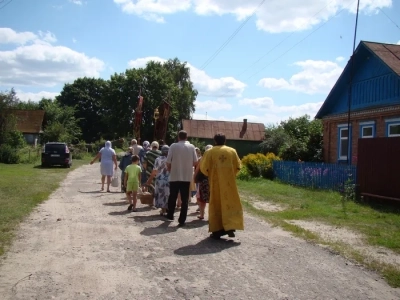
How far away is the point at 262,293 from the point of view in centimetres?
460

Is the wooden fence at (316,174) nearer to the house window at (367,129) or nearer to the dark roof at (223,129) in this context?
the house window at (367,129)

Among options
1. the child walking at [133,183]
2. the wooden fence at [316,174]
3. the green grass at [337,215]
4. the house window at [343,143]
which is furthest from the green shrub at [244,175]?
the child walking at [133,183]

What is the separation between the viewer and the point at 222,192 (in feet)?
24.0

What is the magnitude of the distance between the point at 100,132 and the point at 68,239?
66.1 m

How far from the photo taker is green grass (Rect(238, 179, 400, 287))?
692cm

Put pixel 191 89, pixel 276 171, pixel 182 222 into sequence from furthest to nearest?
1. pixel 191 89
2. pixel 276 171
3. pixel 182 222

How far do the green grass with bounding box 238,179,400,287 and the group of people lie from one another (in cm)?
156

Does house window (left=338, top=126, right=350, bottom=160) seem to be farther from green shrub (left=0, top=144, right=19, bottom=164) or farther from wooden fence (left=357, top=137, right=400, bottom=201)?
green shrub (left=0, top=144, right=19, bottom=164)

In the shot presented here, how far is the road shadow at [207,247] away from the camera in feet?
20.7

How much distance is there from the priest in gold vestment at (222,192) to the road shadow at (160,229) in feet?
3.32

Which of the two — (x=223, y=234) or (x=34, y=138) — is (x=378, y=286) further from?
(x=34, y=138)

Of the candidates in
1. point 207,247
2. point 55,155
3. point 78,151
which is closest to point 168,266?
point 207,247

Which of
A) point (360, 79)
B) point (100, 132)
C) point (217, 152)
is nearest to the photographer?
point (217, 152)

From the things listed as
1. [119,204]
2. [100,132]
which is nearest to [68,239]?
[119,204]
